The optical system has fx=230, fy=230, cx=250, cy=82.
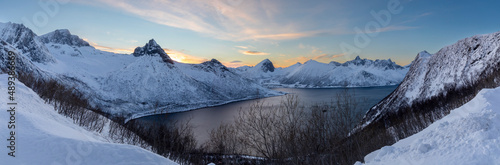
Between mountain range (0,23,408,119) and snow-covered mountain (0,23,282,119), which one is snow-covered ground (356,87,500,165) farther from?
snow-covered mountain (0,23,282,119)

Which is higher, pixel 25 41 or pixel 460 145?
pixel 25 41

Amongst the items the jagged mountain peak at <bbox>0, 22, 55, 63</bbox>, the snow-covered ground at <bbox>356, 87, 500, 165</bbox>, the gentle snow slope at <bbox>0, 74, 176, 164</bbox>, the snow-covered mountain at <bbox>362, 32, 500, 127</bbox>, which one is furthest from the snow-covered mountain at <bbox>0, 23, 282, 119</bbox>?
the snow-covered ground at <bbox>356, 87, 500, 165</bbox>

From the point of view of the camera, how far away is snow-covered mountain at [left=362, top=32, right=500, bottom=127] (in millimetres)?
29811

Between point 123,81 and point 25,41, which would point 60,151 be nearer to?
point 123,81

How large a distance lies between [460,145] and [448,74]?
39.6m

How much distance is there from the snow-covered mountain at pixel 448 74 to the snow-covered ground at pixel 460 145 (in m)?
25.2

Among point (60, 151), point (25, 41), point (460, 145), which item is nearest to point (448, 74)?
point (460, 145)

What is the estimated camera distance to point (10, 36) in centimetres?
14650

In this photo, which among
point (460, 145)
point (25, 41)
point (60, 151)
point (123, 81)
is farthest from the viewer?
point (123, 81)

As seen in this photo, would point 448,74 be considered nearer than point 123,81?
Yes

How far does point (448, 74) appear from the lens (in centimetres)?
3703

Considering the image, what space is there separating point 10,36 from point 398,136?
211m

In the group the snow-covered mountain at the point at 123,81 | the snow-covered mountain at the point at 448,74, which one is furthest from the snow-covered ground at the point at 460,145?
the snow-covered mountain at the point at 123,81

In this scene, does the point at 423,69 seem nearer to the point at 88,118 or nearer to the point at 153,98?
the point at 88,118
